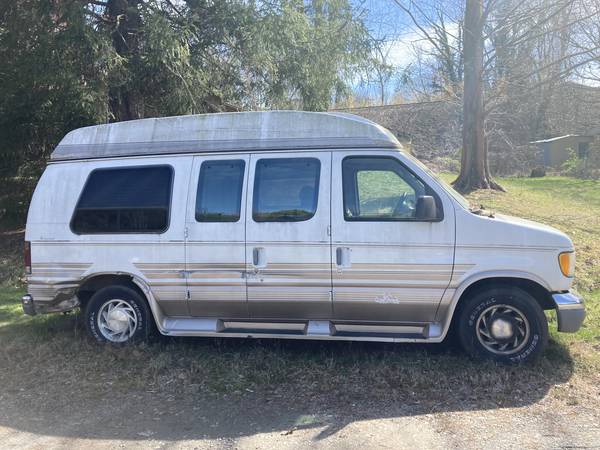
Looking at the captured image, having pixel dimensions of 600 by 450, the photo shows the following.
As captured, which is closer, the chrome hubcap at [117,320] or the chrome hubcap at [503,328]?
the chrome hubcap at [503,328]

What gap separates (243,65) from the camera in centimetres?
1037

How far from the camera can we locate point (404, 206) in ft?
16.3

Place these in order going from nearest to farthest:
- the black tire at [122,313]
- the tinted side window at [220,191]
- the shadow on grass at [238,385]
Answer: the shadow on grass at [238,385] → the tinted side window at [220,191] → the black tire at [122,313]

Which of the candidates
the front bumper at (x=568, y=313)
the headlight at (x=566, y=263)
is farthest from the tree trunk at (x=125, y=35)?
the front bumper at (x=568, y=313)

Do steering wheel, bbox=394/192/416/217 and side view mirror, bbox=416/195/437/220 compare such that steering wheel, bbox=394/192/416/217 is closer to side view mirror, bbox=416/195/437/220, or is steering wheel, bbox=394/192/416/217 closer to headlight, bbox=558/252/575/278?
side view mirror, bbox=416/195/437/220

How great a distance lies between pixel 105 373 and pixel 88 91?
17.4 ft

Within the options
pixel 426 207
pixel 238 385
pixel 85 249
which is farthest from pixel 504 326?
pixel 85 249

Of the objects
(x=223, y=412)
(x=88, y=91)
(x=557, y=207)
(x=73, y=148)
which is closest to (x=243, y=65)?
(x=88, y=91)

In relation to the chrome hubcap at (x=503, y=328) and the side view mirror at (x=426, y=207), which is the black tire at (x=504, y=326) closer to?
the chrome hubcap at (x=503, y=328)

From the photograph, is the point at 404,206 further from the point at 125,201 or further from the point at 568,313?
the point at 125,201

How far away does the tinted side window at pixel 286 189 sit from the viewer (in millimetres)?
5066

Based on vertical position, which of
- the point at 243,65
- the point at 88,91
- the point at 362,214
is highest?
the point at 243,65

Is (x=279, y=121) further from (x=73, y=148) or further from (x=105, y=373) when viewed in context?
(x=105, y=373)

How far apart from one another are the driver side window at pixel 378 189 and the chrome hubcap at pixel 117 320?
8.39 feet
